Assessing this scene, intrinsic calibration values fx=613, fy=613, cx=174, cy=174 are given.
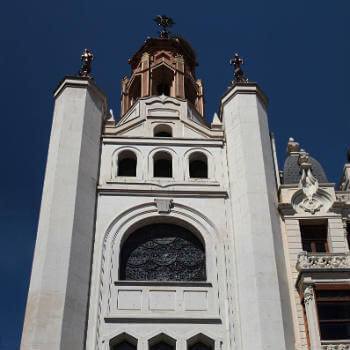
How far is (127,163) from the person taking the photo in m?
26.2

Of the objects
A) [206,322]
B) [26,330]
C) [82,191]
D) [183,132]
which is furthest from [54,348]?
[183,132]

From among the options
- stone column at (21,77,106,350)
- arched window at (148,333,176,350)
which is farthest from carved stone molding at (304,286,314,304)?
stone column at (21,77,106,350)

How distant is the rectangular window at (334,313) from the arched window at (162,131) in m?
11.1

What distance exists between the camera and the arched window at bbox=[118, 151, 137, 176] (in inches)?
1017

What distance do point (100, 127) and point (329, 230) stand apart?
10.5 meters

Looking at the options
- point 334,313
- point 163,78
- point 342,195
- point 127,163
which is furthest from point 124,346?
point 163,78

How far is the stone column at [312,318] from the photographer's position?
61.4 feet

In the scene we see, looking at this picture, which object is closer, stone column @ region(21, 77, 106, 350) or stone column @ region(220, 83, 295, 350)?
stone column @ region(21, 77, 106, 350)

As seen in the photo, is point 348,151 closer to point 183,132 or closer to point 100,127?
point 183,132

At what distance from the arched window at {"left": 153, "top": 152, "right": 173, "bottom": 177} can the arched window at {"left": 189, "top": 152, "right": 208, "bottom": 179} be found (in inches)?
35.7

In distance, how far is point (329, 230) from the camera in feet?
73.6

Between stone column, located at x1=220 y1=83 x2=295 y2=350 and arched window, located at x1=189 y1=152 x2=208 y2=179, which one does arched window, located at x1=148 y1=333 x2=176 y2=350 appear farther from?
arched window, located at x1=189 y1=152 x2=208 y2=179

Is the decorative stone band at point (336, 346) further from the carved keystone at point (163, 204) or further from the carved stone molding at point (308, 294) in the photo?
the carved keystone at point (163, 204)

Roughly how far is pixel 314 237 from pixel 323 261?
6.64ft
